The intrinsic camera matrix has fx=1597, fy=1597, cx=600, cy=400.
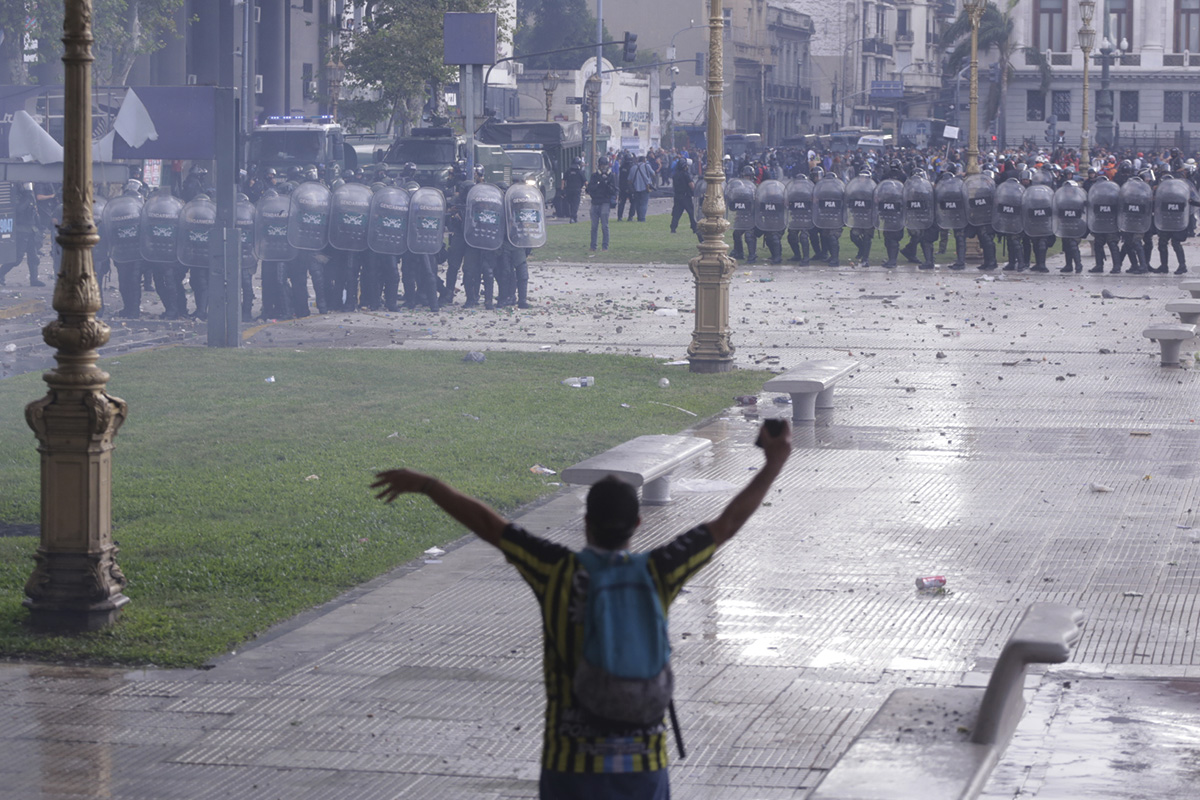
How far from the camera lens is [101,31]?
32.8m

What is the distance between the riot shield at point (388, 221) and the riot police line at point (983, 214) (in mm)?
9767

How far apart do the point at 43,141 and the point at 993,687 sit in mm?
21546

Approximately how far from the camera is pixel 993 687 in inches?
188

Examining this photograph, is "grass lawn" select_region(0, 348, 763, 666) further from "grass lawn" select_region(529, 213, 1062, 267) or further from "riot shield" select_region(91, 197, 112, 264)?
"grass lawn" select_region(529, 213, 1062, 267)

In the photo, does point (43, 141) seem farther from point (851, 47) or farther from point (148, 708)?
point (851, 47)

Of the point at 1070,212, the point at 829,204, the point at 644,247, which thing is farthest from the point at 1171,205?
the point at 644,247

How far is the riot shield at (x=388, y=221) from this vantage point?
759 inches

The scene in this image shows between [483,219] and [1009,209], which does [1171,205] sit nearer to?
[1009,209]

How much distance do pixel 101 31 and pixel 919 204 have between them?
17.2 meters

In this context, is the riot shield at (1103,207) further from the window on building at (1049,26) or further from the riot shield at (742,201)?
the window on building at (1049,26)

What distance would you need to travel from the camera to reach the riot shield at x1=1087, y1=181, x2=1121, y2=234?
25.5 m

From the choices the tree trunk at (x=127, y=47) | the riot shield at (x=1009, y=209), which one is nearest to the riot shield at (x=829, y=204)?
the riot shield at (x=1009, y=209)

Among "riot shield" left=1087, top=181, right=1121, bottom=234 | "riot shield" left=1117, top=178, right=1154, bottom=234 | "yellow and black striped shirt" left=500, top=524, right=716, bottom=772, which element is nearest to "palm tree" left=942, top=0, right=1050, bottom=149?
"riot shield" left=1087, top=181, right=1121, bottom=234

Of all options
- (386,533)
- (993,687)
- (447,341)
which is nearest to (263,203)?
(447,341)
